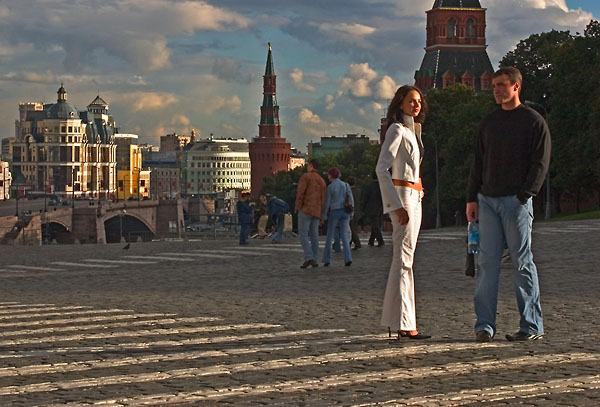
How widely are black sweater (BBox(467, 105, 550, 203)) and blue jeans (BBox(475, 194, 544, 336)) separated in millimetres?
115

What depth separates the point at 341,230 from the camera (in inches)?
904

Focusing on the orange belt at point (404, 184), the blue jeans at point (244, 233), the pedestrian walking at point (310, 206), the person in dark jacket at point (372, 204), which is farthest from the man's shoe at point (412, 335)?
the blue jeans at point (244, 233)

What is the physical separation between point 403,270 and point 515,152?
1301mm

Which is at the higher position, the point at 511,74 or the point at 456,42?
the point at 456,42

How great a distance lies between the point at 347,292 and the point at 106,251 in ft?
49.8

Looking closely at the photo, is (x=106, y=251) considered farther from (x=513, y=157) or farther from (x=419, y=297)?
(x=513, y=157)

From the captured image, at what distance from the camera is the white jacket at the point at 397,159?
1095 cm

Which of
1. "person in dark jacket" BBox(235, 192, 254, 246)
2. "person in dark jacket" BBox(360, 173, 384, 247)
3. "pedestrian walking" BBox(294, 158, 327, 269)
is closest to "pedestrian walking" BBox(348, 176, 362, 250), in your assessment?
"person in dark jacket" BBox(360, 173, 384, 247)

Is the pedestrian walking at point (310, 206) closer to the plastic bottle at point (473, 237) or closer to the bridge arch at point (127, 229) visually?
the plastic bottle at point (473, 237)

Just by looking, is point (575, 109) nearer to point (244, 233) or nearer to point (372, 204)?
point (244, 233)

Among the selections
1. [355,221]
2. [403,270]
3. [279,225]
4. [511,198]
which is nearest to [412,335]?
[403,270]

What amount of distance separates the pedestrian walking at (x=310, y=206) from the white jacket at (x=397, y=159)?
409 inches

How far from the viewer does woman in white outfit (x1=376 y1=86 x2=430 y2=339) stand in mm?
10961

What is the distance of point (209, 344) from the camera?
11.1m
